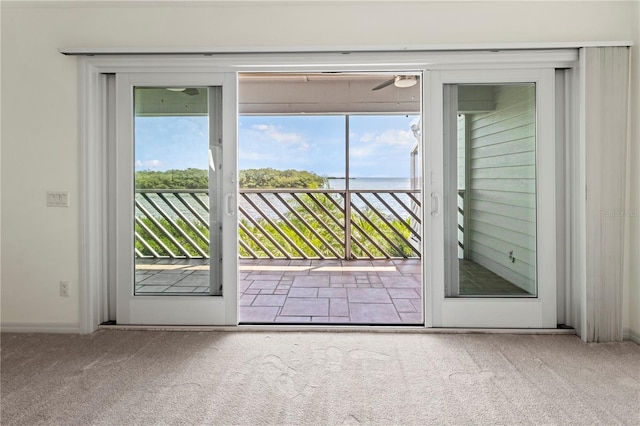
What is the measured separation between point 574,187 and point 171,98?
2.94 m

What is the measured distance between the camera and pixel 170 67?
2869mm

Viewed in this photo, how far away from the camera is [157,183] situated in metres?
3.00

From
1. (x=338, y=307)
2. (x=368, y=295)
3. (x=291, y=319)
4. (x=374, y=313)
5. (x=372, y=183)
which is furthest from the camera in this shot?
(x=372, y=183)

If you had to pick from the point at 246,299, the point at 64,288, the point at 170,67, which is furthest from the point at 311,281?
the point at 170,67

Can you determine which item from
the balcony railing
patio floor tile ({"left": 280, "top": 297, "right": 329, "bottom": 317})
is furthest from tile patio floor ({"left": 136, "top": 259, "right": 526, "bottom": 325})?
the balcony railing

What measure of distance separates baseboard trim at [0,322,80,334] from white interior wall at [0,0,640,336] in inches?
0.7

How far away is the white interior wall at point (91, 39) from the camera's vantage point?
2760 millimetres

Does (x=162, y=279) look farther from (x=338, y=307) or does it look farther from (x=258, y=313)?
(x=338, y=307)

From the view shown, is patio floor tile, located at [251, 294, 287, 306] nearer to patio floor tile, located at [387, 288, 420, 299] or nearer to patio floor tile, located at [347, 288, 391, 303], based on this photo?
patio floor tile, located at [347, 288, 391, 303]

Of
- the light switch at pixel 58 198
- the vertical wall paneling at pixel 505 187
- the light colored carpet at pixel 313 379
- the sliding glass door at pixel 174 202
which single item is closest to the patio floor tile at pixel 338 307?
the light colored carpet at pixel 313 379

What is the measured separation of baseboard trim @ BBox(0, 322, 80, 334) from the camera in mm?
2918

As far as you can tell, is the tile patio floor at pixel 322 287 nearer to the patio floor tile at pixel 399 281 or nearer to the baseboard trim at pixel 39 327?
the patio floor tile at pixel 399 281

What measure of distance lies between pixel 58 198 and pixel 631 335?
4.08 metres

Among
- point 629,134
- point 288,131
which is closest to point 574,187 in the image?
point 629,134
